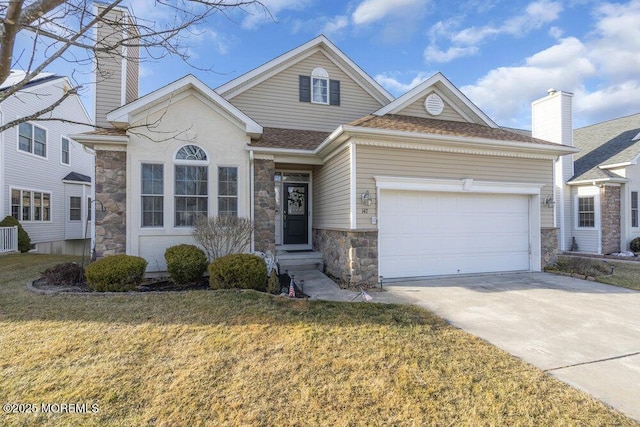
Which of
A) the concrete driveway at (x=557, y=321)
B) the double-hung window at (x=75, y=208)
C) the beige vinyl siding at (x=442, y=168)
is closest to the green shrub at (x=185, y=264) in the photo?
the beige vinyl siding at (x=442, y=168)

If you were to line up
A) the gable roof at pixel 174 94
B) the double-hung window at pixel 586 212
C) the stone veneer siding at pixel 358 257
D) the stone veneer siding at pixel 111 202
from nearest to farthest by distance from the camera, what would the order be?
1. the stone veneer siding at pixel 358 257
2. the gable roof at pixel 174 94
3. the stone veneer siding at pixel 111 202
4. the double-hung window at pixel 586 212

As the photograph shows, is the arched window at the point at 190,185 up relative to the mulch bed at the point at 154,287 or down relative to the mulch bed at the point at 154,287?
up

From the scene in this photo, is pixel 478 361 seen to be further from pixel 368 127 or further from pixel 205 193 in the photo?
pixel 205 193

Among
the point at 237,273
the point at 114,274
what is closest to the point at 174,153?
the point at 114,274

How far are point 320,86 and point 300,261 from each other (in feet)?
20.3

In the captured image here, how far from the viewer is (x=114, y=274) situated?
6074 millimetres

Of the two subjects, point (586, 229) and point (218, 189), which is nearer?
point (218, 189)

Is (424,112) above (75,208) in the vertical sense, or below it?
above

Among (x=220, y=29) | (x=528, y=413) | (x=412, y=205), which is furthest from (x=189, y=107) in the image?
(x=528, y=413)

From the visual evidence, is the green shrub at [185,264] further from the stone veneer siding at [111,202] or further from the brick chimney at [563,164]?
the brick chimney at [563,164]

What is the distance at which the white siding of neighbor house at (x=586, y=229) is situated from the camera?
12.8m

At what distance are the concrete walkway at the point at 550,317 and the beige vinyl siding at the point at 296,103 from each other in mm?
5357

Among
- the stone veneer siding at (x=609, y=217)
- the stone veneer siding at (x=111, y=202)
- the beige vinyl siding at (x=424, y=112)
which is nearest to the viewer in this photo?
the stone veneer siding at (x=111, y=202)

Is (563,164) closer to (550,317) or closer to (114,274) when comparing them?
(550,317)
